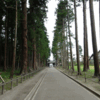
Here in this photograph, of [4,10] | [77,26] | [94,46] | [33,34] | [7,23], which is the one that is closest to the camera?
[94,46]

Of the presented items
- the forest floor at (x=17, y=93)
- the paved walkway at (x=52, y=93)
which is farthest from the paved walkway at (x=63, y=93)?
the forest floor at (x=17, y=93)

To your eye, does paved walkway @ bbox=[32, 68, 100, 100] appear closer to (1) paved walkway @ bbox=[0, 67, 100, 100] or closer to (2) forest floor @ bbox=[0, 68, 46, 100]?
(1) paved walkway @ bbox=[0, 67, 100, 100]

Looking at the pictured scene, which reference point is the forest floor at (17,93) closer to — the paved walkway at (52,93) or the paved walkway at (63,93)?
the paved walkway at (52,93)

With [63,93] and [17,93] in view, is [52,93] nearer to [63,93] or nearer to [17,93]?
[63,93]

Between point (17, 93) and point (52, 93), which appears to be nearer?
point (17, 93)

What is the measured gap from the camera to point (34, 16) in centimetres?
2259

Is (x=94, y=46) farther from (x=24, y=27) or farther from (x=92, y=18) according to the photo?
(x=24, y=27)

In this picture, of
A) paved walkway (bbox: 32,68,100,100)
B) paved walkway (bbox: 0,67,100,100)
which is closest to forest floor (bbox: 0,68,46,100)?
paved walkway (bbox: 0,67,100,100)

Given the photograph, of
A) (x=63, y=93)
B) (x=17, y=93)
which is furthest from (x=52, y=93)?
(x=17, y=93)

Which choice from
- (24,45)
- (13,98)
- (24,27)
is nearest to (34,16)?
Result: (24,27)

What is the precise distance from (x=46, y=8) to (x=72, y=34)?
7.55m

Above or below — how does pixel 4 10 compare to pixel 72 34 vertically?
above

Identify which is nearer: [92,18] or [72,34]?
[92,18]

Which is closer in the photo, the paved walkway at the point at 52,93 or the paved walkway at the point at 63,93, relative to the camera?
the paved walkway at the point at 52,93
